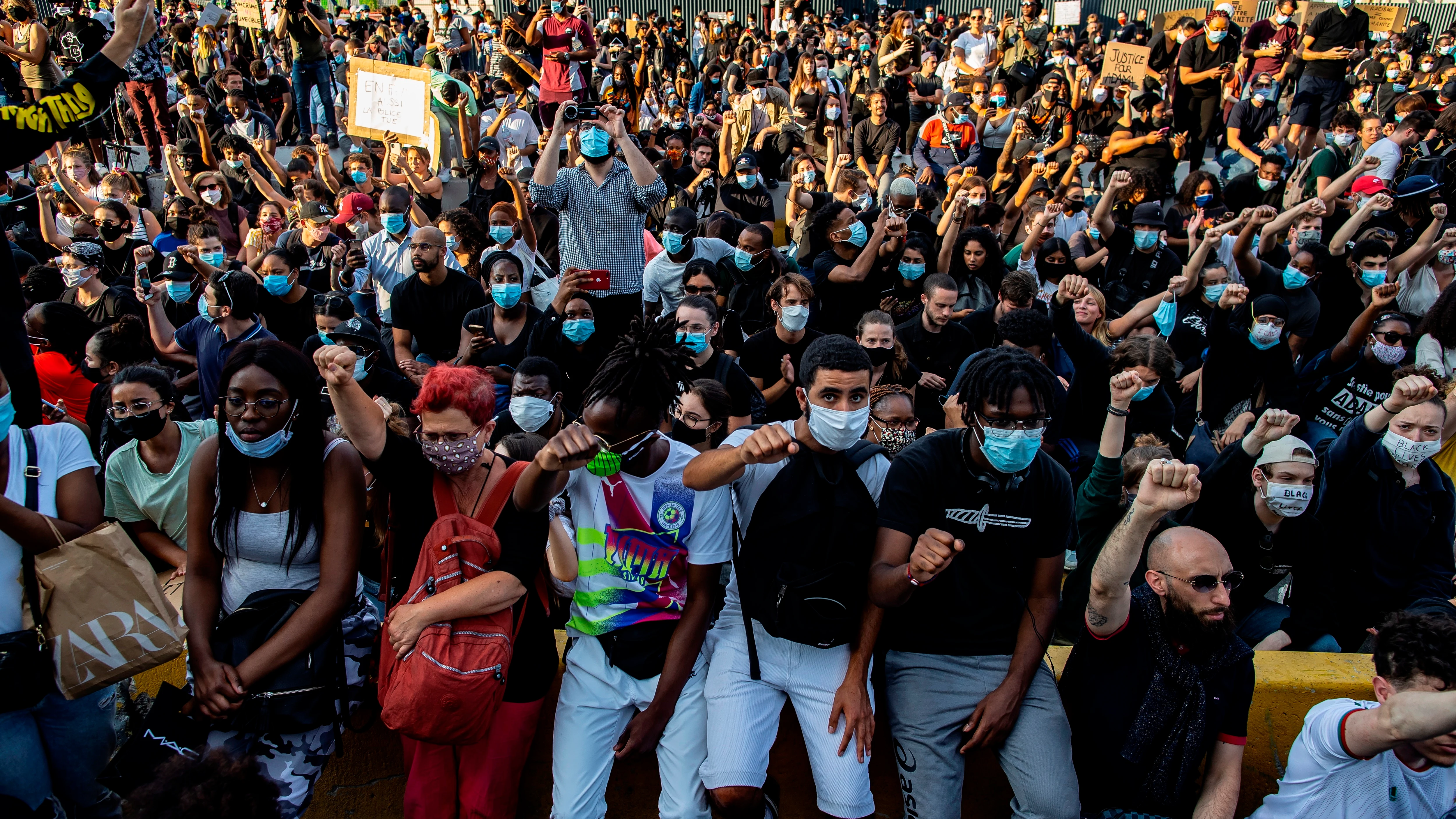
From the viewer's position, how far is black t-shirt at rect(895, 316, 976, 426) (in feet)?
18.8

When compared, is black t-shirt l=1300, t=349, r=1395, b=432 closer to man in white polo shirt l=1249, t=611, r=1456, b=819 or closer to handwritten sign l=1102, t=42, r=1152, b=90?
man in white polo shirt l=1249, t=611, r=1456, b=819

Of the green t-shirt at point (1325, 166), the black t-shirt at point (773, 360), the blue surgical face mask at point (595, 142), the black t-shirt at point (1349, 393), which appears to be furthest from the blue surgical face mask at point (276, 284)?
the green t-shirt at point (1325, 166)

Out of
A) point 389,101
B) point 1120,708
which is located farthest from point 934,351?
point 389,101

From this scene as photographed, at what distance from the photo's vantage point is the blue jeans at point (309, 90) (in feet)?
43.1

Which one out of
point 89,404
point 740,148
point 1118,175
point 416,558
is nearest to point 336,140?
point 740,148

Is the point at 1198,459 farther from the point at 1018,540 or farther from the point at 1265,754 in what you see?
the point at 1018,540

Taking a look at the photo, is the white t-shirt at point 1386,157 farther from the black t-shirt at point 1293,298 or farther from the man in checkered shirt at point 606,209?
the man in checkered shirt at point 606,209

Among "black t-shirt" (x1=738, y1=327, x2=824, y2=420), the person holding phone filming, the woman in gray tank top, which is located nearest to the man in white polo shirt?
the woman in gray tank top

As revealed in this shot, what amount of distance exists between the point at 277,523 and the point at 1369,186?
9.90 m

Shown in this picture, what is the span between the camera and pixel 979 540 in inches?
118

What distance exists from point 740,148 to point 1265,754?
9731 mm

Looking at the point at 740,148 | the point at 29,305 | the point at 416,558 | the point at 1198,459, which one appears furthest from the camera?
the point at 740,148

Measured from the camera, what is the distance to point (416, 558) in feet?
9.71

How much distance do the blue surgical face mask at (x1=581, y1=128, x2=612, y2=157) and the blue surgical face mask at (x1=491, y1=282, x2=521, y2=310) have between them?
1.54 m
